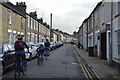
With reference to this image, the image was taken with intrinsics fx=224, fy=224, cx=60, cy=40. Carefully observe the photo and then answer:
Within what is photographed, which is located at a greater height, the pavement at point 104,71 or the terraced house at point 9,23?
the terraced house at point 9,23

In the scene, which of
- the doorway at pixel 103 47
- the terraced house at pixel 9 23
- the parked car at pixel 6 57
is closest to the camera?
the parked car at pixel 6 57

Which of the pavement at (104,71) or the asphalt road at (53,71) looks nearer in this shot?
the pavement at (104,71)

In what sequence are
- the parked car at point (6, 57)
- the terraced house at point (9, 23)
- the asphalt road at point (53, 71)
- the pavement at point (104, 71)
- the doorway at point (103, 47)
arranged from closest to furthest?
1. the pavement at point (104, 71)
2. the asphalt road at point (53, 71)
3. the parked car at point (6, 57)
4. the doorway at point (103, 47)
5. the terraced house at point (9, 23)

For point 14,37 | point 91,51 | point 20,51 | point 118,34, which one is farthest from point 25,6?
point 20,51

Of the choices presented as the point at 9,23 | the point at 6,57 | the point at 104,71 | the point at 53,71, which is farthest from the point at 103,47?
the point at 9,23

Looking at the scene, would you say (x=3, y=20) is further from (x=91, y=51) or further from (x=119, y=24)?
(x=119, y=24)

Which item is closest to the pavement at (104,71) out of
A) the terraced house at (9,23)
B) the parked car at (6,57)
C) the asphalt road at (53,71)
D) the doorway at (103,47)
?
the asphalt road at (53,71)

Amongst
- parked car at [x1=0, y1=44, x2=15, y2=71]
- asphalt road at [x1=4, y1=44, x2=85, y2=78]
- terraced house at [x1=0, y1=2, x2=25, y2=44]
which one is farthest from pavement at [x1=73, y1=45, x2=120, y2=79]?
terraced house at [x1=0, y1=2, x2=25, y2=44]

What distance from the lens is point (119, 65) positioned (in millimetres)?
12539

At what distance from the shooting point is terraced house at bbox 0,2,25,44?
23.2 m

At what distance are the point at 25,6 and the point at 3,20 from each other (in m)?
12.0

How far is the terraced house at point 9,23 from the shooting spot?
23.2 m

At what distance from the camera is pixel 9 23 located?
25.6 m

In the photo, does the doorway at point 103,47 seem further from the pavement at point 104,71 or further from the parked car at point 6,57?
the parked car at point 6,57
